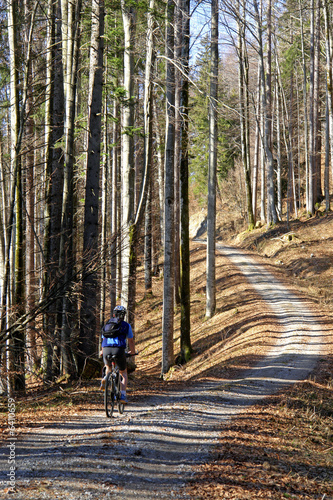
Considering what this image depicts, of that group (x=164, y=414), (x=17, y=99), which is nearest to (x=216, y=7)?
(x=17, y=99)

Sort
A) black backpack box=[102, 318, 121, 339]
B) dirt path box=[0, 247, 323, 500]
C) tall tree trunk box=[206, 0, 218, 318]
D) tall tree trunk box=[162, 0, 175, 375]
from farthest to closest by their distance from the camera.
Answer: tall tree trunk box=[206, 0, 218, 318], tall tree trunk box=[162, 0, 175, 375], black backpack box=[102, 318, 121, 339], dirt path box=[0, 247, 323, 500]

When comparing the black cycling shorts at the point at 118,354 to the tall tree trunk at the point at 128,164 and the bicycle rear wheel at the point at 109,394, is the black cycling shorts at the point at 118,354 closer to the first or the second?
the bicycle rear wheel at the point at 109,394

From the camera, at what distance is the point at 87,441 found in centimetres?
578

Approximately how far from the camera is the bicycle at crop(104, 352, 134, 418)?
22.5ft

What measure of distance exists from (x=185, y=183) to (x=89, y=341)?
6.47 meters

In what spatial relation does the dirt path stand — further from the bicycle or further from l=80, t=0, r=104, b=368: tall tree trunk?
l=80, t=0, r=104, b=368: tall tree trunk

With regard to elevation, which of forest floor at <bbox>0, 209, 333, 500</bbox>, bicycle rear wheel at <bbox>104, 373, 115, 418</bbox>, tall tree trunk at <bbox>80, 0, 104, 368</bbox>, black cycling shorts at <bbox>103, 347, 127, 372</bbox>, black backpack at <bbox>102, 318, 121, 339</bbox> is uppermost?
tall tree trunk at <bbox>80, 0, 104, 368</bbox>

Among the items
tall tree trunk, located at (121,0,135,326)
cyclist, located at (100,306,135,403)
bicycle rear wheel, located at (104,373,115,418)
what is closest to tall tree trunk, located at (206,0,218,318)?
tall tree trunk, located at (121,0,135,326)

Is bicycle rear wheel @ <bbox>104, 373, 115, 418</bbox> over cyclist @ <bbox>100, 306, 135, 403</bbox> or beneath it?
beneath

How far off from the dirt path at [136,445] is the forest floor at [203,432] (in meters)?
0.01

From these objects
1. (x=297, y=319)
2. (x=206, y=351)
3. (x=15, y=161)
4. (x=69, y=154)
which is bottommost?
(x=206, y=351)

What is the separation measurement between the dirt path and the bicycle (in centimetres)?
19

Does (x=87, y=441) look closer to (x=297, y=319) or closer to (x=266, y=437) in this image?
(x=266, y=437)

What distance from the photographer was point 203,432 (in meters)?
6.50
